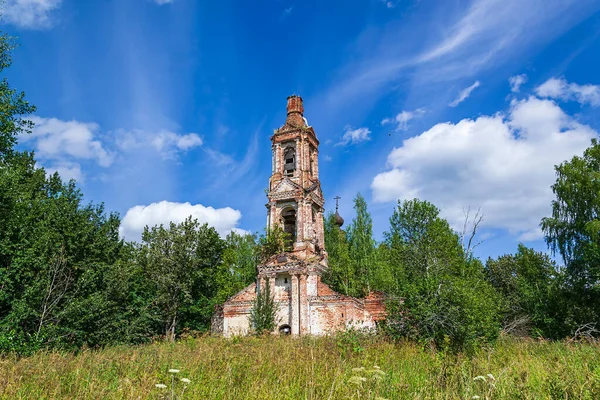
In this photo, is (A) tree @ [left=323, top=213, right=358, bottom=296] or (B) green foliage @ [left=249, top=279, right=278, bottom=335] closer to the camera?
(B) green foliage @ [left=249, top=279, right=278, bottom=335]

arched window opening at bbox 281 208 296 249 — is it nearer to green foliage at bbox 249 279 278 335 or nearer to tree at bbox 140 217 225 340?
green foliage at bbox 249 279 278 335

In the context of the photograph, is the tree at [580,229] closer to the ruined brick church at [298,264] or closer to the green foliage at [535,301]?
the green foliage at [535,301]

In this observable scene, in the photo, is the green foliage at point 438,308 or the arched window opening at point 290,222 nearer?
the green foliage at point 438,308

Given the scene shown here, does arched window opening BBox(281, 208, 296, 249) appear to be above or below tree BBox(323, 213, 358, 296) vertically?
above

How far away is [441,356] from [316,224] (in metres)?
20.7

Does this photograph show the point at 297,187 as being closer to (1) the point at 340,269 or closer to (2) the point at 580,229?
(1) the point at 340,269

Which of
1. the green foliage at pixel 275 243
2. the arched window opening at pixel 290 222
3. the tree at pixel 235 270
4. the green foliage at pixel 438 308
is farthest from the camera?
the tree at pixel 235 270

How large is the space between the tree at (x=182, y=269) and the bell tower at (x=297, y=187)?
23.1ft

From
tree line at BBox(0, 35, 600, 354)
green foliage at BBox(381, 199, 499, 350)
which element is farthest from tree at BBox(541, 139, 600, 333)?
green foliage at BBox(381, 199, 499, 350)

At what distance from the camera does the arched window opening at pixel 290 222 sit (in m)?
28.5

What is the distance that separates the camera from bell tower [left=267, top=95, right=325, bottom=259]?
2703cm

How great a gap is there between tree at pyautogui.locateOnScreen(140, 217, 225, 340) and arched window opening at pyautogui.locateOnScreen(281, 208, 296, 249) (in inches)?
277

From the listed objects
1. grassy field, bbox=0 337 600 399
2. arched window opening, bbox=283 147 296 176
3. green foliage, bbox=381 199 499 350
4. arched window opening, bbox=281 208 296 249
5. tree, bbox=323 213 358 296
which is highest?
arched window opening, bbox=283 147 296 176

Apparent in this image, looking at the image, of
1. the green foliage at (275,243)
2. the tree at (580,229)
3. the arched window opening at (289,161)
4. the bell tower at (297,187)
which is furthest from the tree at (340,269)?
the tree at (580,229)
